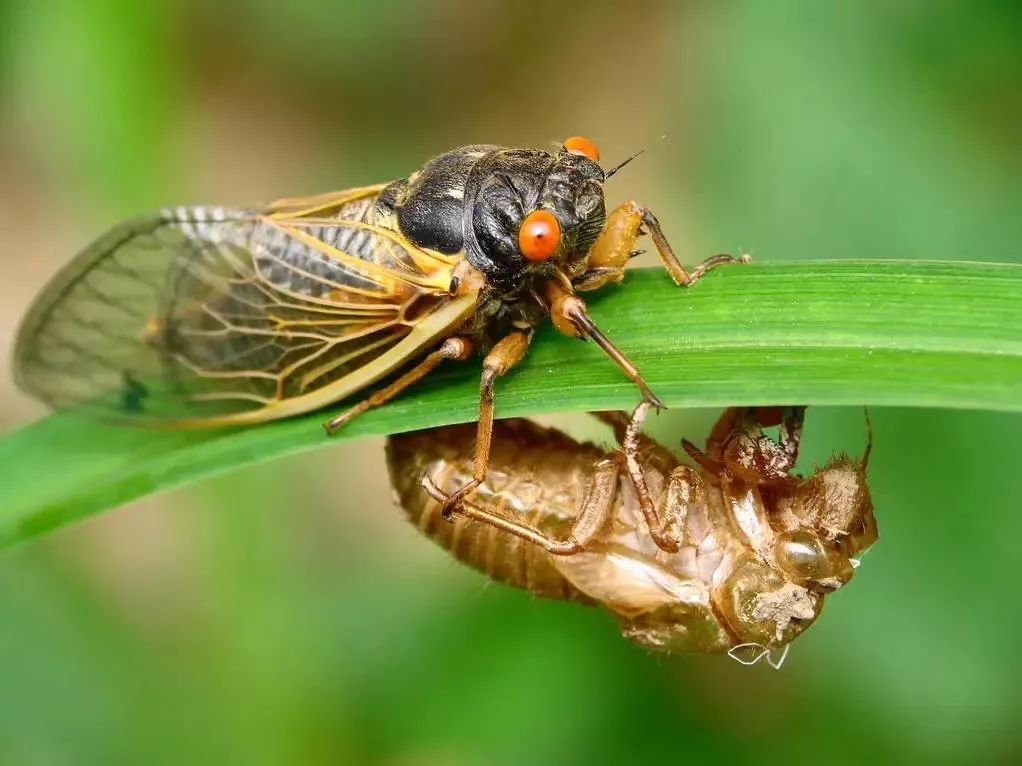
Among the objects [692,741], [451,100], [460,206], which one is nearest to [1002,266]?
[460,206]

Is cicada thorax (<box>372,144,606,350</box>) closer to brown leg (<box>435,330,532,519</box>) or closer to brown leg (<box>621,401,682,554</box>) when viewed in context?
brown leg (<box>435,330,532,519</box>)

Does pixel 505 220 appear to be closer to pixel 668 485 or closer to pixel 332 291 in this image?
pixel 332 291

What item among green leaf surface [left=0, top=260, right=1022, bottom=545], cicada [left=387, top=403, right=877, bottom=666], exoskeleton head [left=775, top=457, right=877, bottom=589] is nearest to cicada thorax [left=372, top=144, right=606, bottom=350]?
green leaf surface [left=0, top=260, right=1022, bottom=545]

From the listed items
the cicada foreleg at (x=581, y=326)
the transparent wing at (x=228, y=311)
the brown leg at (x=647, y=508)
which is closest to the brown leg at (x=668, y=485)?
the brown leg at (x=647, y=508)

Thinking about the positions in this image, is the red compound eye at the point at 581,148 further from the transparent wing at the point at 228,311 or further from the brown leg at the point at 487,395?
the brown leg at the point at 487,395

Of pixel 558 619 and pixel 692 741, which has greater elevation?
pixel 558 619

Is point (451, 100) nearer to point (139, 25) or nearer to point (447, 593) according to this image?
point (139, 25)
